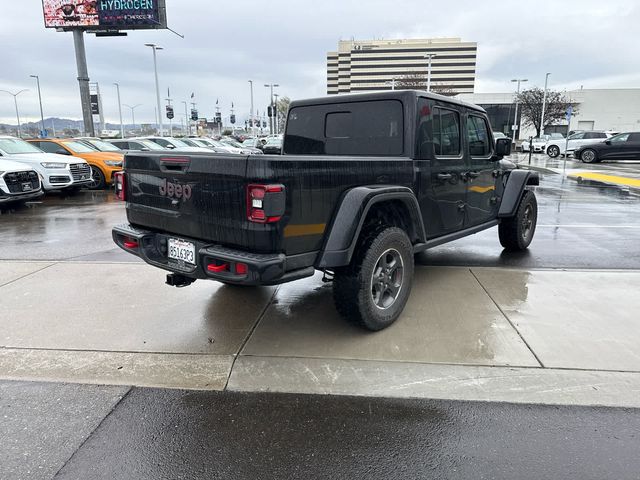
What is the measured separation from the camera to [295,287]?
5141 mm

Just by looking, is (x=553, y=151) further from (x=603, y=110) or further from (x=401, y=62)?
(x=401, y=62)

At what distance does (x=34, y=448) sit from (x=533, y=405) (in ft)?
9.60

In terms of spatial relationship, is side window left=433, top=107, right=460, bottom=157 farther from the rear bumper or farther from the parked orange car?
the parked orange car

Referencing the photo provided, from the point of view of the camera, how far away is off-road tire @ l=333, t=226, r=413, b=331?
3564 millimetres

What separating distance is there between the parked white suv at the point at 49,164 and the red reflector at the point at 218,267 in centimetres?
1081

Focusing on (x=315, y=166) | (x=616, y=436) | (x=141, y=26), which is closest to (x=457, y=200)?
(x=315, y=166)

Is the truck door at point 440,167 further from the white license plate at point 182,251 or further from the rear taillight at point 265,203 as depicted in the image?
the white license plate at point 182,251

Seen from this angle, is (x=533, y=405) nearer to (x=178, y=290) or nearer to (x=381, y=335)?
(x=381, y=335)

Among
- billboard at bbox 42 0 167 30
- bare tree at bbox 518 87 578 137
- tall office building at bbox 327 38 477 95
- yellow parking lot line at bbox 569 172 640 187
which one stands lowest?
yellow parking lot line at bbox 569 172 640 187

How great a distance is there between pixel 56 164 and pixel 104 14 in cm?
2446

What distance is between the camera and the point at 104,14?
31375 mm

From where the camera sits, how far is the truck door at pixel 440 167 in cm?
421

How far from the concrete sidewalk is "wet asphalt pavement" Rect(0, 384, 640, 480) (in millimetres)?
155

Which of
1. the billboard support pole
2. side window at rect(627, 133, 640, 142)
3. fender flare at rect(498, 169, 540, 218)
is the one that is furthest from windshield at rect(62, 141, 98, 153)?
side window at rect(627, 133, 640, 142)
